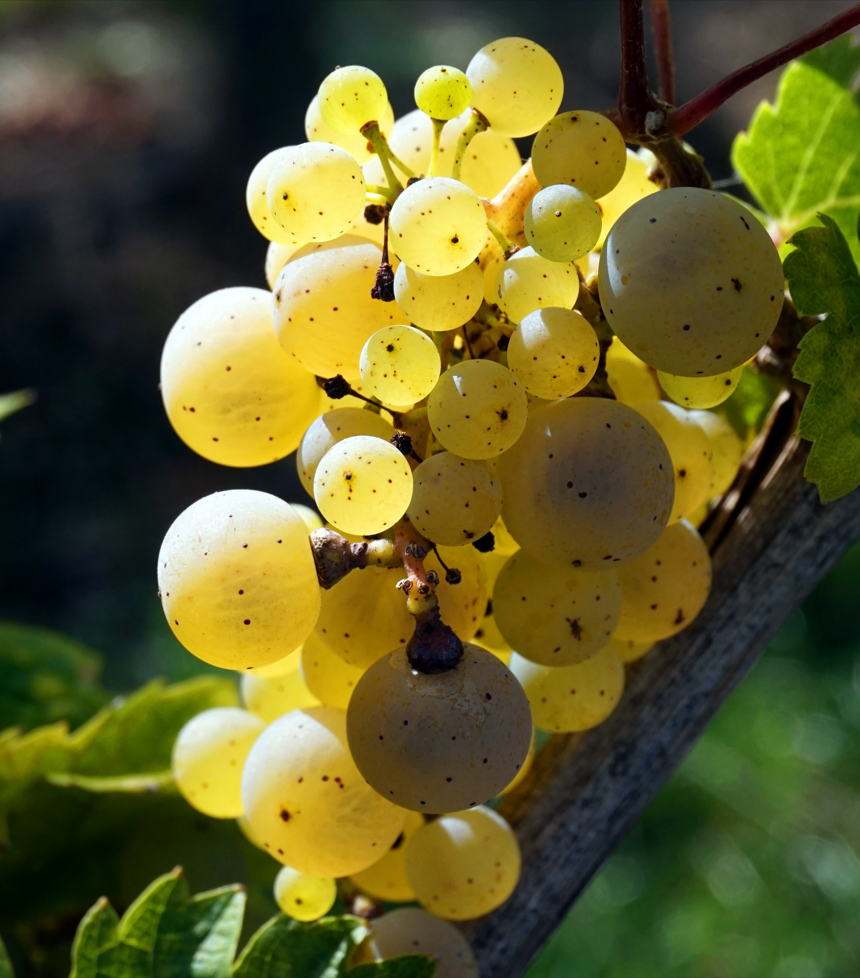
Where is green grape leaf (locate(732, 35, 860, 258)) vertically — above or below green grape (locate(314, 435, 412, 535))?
above

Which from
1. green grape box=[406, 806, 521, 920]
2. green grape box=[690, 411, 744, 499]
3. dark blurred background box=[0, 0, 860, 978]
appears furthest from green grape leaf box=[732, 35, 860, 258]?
dark blurred background box=[0, 0, 860, 978]

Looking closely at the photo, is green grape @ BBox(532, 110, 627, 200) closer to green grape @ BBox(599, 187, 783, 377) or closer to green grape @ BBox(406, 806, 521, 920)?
green grape @ BBox(599, 187, 783, 377)

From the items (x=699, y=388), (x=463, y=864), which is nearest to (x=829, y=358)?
(x=699, y=388)

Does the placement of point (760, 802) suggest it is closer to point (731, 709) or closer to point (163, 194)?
point (731, 709)

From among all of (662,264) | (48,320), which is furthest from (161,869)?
(48,320)

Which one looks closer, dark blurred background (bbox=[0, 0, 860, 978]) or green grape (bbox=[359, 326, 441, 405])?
green grape (bbox=[359, 326, 441, 405])

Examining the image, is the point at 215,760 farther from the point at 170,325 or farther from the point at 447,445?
the point at 170,325
